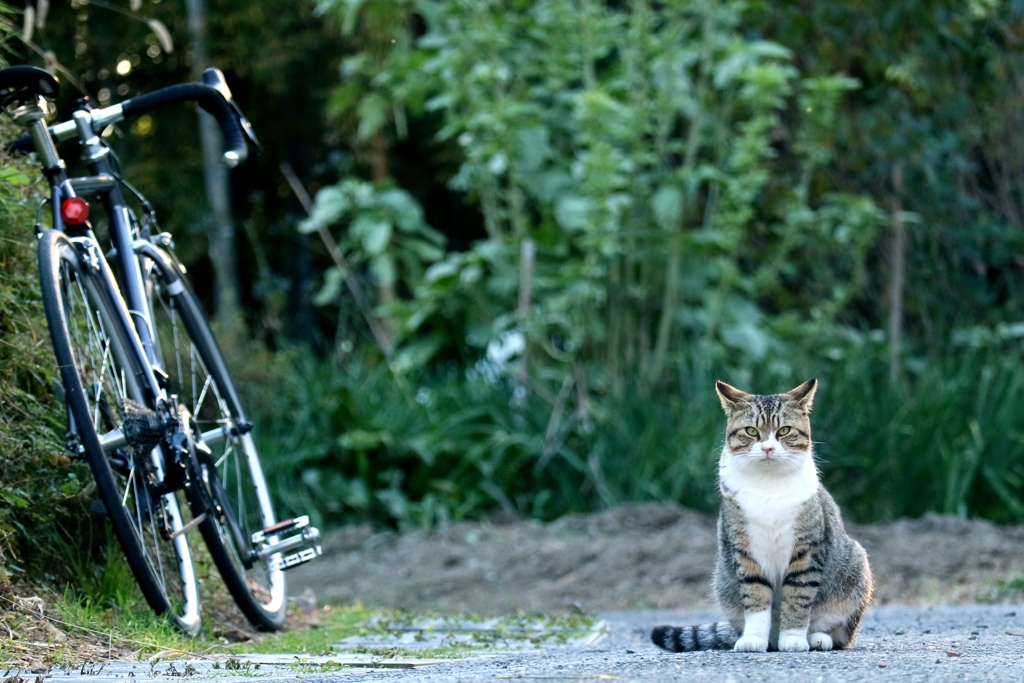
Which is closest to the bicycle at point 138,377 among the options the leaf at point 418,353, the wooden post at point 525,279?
the wooden post at point 525,279

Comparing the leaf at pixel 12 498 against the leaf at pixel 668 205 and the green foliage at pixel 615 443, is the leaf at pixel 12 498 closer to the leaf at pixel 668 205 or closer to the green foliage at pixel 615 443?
the green foliage at pixel 615 443

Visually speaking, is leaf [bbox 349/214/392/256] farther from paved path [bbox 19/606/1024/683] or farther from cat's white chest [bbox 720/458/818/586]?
cat's white chest [bbox 720/458/818/586]

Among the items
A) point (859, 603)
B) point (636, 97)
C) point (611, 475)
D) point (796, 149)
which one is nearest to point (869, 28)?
point (796, 149)

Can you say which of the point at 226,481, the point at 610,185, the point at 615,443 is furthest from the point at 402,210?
the point at 226,481

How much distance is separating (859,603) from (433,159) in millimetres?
7263

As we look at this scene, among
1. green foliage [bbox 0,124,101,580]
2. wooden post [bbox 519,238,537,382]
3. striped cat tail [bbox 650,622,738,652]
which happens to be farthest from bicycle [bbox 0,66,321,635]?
wooden post [bbox 519,238,537,382]

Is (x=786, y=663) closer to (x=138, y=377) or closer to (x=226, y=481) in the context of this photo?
(x=138, y=377)

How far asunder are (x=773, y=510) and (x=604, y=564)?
2608 mm

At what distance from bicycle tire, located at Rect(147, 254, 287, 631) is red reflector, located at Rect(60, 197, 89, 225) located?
0.44 metres

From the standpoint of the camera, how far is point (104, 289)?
327cm

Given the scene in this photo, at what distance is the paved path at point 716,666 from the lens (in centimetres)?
226

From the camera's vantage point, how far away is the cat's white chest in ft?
9.66

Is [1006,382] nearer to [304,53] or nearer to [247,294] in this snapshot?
[304,53]

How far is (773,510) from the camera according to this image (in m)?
2.95
